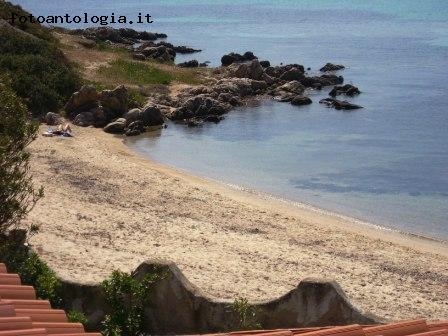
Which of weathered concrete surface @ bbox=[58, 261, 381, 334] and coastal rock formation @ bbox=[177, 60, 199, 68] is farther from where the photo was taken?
coastal rock formation @ bbox=[177, 60, 199, 68]

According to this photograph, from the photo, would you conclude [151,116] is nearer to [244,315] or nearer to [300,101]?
[300,101]

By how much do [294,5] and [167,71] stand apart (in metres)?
107

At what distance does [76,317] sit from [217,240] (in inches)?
469

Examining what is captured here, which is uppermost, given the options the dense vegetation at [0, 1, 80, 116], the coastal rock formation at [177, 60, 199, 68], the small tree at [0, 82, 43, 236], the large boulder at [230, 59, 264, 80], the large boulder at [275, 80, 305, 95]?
the small tree at [0, 82, 43, 236]

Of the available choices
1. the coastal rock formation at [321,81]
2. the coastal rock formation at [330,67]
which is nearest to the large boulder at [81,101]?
the coastal rock formation at [321,81]

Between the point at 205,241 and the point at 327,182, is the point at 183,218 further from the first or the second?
the point at 327,182

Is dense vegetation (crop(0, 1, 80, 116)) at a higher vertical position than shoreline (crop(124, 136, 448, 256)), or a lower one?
higher

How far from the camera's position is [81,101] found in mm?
39688

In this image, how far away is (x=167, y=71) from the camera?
5400cm

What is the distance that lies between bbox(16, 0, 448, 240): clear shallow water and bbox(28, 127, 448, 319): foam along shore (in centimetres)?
326

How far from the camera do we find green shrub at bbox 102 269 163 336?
10180 millimetres

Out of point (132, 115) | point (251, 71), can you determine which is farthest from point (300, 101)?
point (132, 115)

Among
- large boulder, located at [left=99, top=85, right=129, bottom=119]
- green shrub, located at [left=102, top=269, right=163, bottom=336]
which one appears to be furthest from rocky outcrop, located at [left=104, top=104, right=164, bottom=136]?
green shrub, located at [left=102, top=269, right=163, bottom=336]

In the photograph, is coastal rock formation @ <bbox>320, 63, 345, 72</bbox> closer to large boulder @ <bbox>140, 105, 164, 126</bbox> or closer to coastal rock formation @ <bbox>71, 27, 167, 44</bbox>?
coastal rock formation @ <bbox>71, 27, 167, 44</bbox>
